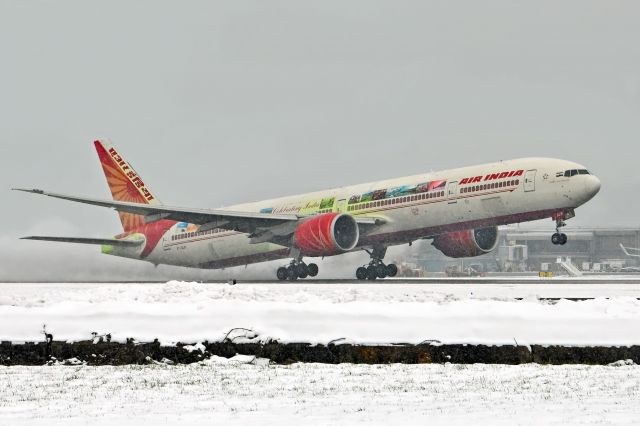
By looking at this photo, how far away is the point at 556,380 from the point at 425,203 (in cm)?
3185

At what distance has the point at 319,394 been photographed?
12.9m

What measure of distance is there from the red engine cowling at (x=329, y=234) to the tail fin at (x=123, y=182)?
17.6 meters

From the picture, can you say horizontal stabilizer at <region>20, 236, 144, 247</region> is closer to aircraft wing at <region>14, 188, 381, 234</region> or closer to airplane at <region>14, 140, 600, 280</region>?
airplane at <region>14, 140, 600, 280</region>

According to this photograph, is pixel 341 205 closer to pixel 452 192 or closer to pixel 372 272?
pixel 372 272

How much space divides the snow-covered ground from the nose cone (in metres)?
27.6

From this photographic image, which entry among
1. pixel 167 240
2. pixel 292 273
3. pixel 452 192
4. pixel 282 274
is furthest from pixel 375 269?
pixel 167 240

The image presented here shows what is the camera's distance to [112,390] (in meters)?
13.6

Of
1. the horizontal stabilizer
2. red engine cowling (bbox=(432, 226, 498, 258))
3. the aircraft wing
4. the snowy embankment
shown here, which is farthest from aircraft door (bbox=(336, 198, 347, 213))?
the snowy embankment

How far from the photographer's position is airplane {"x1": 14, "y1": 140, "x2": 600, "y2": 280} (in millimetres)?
42938

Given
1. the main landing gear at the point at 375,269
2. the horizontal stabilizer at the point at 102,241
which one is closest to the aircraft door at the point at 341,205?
the main landing gear at the point at 375,269

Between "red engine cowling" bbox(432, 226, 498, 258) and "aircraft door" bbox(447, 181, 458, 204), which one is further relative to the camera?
"red engine cowling" bbox(432, 226, 498, 258)

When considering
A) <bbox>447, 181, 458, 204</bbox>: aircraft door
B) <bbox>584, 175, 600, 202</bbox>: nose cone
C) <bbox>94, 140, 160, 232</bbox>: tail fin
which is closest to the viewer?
<bbox>584, 175, 600, 202</bbox>: nose cone

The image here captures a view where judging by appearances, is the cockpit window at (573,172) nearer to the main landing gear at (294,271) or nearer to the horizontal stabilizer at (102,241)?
the main landing gear at (294,271)

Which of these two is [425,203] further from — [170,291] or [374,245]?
[170,291]
